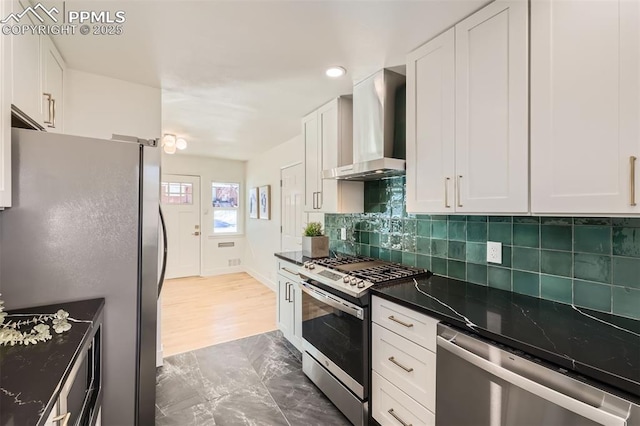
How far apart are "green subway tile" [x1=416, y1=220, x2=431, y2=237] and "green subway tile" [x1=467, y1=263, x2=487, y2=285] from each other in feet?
1.20

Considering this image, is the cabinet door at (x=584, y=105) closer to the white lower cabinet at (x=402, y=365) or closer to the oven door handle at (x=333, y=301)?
the white lower cabinet at (x=402, y=365)

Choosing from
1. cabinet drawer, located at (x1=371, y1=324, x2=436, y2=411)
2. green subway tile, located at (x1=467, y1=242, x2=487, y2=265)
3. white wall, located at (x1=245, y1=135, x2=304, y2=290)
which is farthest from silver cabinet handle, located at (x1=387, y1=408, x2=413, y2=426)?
white wall, located at (x1=245, y1=135, x2=304, y2=290)

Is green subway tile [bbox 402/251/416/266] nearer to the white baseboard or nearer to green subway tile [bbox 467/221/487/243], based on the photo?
green subway tile [bbox 467/221/487/243]

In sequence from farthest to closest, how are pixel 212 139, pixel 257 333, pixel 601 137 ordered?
pixel 212 139
pixel 257 333
pixel 601 137

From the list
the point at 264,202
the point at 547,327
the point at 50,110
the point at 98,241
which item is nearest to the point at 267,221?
the point at 264,202

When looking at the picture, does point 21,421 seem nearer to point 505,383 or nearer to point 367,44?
point 505,383

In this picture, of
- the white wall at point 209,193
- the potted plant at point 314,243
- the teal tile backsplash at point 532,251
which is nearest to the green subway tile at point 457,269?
the teal tile backsplash at point 532,251

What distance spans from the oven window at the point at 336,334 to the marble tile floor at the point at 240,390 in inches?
14.6

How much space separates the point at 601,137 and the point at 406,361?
4.30ft

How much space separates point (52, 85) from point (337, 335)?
2.47 m

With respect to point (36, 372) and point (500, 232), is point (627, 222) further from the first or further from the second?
point (36, 372)

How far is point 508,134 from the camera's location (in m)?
1.33

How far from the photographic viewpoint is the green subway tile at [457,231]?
185 centimetres

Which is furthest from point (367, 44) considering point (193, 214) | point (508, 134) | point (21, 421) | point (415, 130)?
point (193, 214)
